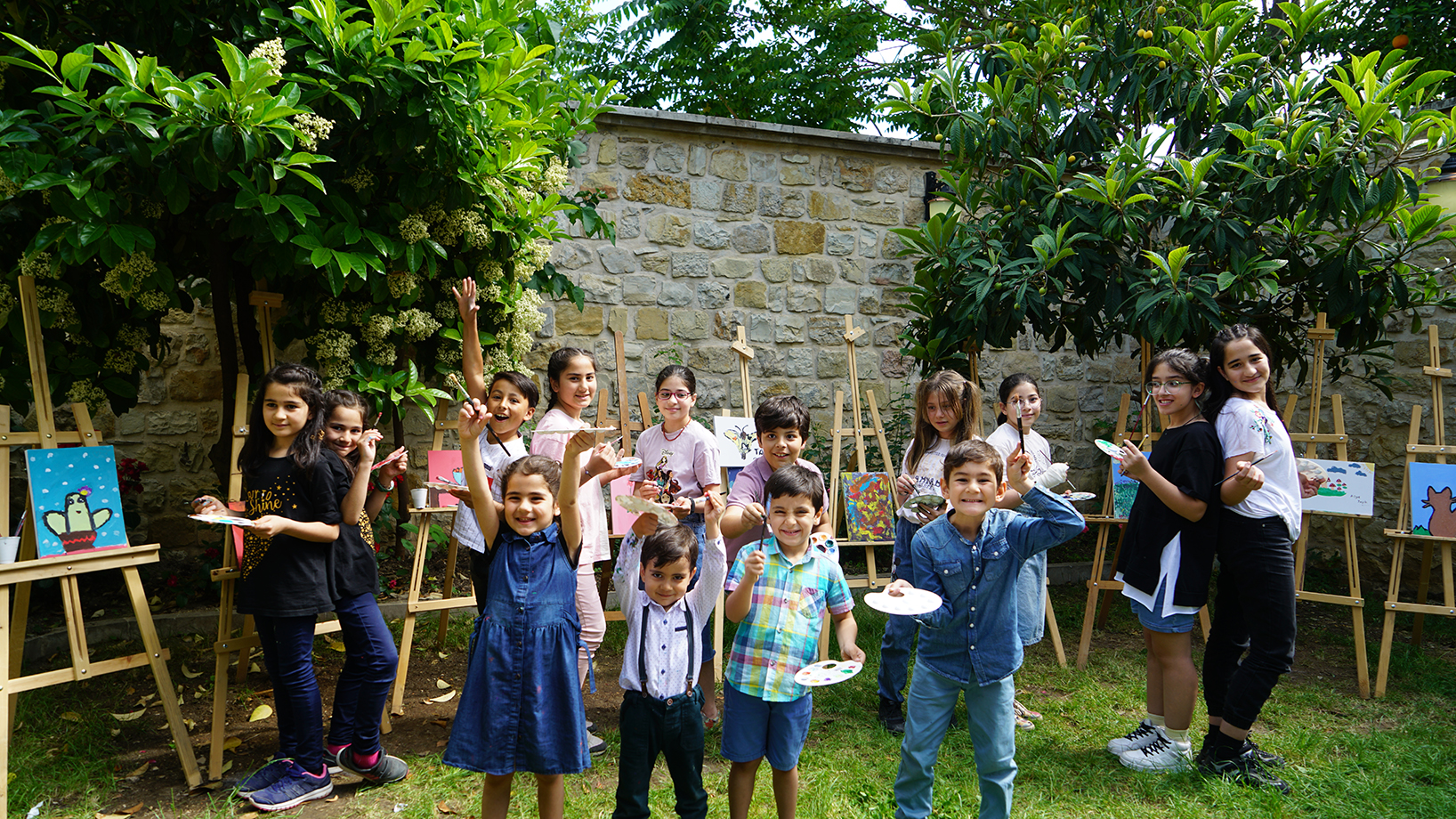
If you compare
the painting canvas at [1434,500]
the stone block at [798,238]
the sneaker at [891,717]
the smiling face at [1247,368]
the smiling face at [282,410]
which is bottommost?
the sneaker at [891,717]

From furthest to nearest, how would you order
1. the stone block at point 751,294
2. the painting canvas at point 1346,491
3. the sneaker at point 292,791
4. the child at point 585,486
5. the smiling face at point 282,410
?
1. the stone block at point 751,294
2. the painting canvas at point 1346,491
3. the child at point 585,486
4. the smiling face at point 282,410
5. the sneaker at point 292,791

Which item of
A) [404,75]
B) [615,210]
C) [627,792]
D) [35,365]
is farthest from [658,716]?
[615,210]

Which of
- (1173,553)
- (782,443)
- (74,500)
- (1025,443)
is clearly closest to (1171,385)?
(1173,553)

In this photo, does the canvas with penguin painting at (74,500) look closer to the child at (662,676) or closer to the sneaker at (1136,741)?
the child at (662,676)

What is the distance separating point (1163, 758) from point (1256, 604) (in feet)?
2.23

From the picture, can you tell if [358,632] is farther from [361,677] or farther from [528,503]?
[528,503]

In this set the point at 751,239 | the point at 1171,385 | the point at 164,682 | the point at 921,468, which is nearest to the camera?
the point at 164,682

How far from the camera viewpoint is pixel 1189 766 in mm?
3125

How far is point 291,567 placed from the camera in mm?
2887

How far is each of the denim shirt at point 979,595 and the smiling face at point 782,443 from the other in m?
0.72

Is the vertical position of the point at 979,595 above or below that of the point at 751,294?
below

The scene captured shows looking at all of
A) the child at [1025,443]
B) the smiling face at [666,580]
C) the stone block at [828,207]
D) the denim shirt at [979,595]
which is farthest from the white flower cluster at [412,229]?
the stone block at [828,207]

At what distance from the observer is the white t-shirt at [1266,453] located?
302 centimetres

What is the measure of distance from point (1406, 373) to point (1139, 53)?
2.95 metres
